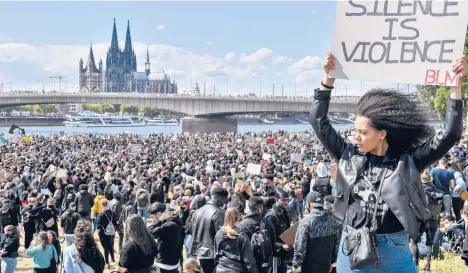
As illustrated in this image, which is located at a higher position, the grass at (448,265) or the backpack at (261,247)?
the backpack at (261,247)

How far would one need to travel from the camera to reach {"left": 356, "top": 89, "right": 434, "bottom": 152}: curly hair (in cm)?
345

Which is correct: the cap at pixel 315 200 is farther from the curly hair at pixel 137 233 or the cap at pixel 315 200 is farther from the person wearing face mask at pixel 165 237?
the person wearing face mask at pixel 165 237

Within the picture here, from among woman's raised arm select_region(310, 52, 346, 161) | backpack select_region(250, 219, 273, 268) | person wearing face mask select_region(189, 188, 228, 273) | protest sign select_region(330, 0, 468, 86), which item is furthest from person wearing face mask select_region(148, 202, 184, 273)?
protest sign select_region(330, 0, 468, 86)

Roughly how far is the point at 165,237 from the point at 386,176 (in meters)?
5.12

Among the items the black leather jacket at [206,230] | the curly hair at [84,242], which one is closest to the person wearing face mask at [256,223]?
the black leather jacket at [206,230]

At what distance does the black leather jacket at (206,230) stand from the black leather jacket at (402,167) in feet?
14.1

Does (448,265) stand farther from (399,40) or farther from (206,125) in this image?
(206,125)

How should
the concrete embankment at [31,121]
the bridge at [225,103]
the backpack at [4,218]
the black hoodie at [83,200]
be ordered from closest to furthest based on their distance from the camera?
the backpack at [4,218] → the black hoodie at [83,200] → the bridge at [225,103] → the concrete embankment at [31,121]

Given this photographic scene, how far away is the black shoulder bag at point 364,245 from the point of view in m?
3.25

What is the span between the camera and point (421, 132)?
3551mm

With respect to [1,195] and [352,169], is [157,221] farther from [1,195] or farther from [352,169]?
[1,195]

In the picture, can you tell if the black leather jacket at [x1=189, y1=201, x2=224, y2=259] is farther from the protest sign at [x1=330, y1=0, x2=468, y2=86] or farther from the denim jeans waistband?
the denim jeans waistband

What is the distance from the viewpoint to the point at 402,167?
3.32 meters

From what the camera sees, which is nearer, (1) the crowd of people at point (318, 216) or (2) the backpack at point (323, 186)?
(1) the crowd of people at point (318, 216)
